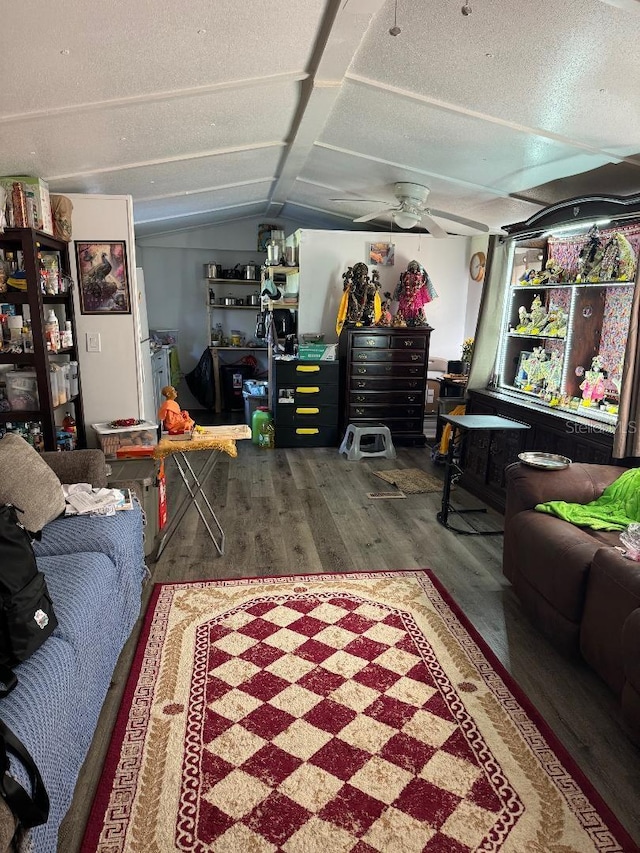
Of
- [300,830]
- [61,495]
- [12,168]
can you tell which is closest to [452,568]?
[300,830]

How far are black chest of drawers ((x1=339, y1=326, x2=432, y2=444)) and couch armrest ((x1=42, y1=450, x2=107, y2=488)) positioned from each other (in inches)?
130

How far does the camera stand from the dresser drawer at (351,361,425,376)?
572cm

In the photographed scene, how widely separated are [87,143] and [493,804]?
360 cm

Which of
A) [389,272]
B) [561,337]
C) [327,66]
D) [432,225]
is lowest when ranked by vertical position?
[561,337]

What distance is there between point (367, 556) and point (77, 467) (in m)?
1.72

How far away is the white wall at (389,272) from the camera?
6.00m

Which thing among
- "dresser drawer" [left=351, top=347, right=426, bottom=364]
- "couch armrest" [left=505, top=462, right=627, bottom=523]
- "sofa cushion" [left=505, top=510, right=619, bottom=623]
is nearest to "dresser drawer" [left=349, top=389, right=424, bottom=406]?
"dresser drawer" [left=351, top=347, right=426, bottom=364]

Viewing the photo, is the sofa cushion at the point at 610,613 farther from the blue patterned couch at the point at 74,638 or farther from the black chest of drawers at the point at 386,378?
the black chest of drawers at the point at 386,378

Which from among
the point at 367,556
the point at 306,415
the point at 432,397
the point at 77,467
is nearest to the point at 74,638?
the point at 77,467

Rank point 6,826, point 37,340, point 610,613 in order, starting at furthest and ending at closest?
point 37,340 < point 610,613 < point 6,826

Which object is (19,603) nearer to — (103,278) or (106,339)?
(106,339)

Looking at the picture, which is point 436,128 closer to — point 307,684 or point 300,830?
point 307,684

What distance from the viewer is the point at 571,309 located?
396 cm

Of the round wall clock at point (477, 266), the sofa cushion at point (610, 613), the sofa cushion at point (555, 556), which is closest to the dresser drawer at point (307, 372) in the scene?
the round wall clock at point (477, 266)
